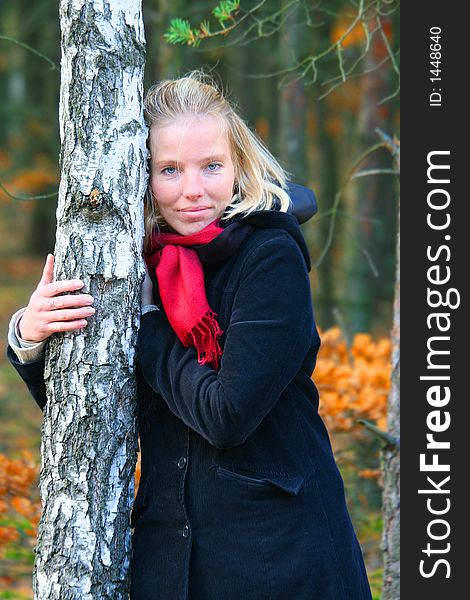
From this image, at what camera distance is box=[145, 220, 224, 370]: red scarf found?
2264 millimetres

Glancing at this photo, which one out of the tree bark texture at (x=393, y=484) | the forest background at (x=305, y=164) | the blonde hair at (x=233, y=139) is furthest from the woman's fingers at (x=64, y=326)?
the tree bark texture at (x=393, y=484)

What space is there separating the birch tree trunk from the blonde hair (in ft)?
0.32

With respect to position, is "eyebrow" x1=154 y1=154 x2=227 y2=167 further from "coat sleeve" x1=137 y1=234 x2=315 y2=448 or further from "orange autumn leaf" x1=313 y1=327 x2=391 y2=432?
"orange autumn leaf" x1=313 y1=327 x2=391 y2=432

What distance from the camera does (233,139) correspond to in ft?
8.16

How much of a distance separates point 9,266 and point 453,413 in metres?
15.9

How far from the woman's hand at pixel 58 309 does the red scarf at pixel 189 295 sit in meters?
0.24

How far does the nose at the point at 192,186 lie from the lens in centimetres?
239

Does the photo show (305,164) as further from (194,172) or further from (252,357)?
(252,357)

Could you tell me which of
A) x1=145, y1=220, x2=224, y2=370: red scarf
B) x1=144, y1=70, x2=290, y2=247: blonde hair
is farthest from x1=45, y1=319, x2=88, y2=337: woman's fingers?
x1=144, y1=70, x2=290, y2=247: blonde hair

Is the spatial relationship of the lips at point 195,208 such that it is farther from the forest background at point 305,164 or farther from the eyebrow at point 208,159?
the forest background at point 305,164

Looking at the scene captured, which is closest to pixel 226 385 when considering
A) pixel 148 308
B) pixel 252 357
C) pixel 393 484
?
pixel 252 357

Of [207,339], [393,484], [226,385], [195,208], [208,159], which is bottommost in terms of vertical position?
[393,484]

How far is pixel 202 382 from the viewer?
7.21ft

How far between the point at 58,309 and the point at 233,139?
72 centimetres
